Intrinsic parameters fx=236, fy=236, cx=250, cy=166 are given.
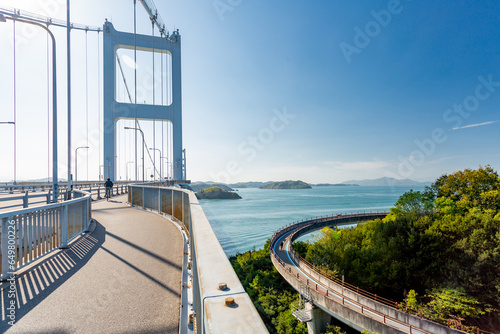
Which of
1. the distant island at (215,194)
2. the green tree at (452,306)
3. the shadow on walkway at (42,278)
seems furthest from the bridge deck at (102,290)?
the distant island at (215,194)

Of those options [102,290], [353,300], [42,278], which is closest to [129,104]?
[42,278]

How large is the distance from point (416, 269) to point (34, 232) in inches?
1001

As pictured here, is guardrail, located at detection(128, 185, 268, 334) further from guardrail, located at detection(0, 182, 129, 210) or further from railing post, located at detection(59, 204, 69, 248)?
guardrail, located at detection(0, 182, 129, 210)

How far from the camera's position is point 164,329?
7.08 feet

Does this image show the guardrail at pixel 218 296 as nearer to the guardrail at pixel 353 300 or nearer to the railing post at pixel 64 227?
the railing post at pixel 64 227

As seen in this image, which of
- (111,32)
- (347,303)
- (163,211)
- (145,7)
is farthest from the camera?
(145,7)

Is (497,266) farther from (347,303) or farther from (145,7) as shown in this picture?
(145,7)

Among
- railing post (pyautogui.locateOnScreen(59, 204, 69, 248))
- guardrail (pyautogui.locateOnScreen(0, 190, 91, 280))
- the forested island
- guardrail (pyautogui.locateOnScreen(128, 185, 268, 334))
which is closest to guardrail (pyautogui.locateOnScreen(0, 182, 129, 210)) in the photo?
guardrail (pyautogui.locateOnScreen(0, 190, 91, 280))

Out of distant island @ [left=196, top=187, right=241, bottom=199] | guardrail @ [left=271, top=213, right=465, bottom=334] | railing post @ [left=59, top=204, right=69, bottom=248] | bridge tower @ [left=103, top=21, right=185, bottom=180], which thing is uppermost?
bridge tower @ [left=103, top=21, right=185, bottom=180]

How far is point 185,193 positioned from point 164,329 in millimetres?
3992

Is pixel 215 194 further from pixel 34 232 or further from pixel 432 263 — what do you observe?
pixel 34 232

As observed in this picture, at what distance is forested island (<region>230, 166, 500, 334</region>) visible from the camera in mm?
16453

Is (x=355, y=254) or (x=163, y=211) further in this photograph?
(x=355, y=254)

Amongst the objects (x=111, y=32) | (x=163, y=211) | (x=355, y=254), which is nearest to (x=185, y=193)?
(x=163, y=211)
